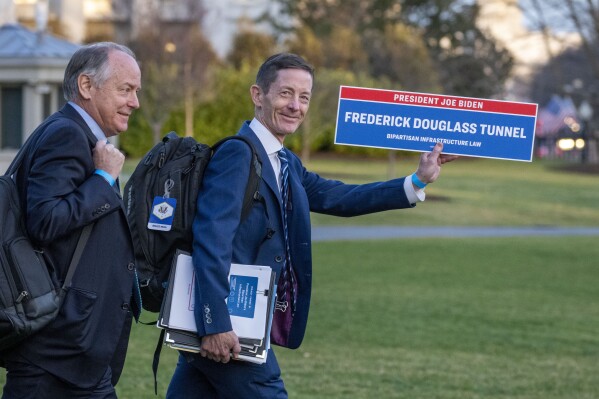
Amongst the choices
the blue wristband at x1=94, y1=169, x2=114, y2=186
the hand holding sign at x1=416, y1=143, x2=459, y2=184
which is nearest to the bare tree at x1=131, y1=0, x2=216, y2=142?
the hand holding sign at x1=416, y1=143, x2=459, y2=184

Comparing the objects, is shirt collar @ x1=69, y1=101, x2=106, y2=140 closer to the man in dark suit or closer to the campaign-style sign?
the man in dark suit

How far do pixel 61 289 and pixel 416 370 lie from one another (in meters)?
5.53

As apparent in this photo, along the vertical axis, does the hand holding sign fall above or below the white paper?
above

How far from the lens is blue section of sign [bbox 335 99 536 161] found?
484 cm

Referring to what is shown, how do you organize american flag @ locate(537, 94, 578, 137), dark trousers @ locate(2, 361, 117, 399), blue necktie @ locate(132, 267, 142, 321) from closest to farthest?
dark trousers @ locate(2, 361, 117, 399)
blue necktie @ locate(132, 267, 142, 321)
american flag @ locate(537, 94, 578, 137)

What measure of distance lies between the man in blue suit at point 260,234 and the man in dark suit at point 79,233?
314 mm

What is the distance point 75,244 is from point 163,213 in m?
0.41

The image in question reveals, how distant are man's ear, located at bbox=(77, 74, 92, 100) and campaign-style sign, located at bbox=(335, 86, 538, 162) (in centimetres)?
112

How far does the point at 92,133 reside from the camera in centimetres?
425

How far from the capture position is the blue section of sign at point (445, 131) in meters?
4.84

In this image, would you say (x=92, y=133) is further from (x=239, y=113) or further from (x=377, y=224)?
(x=239, y=113)

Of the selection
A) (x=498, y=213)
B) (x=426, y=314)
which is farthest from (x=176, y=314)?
(x=498, y=213)

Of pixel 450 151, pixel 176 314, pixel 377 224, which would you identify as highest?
pixel 450 151

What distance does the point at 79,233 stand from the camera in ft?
13.5
